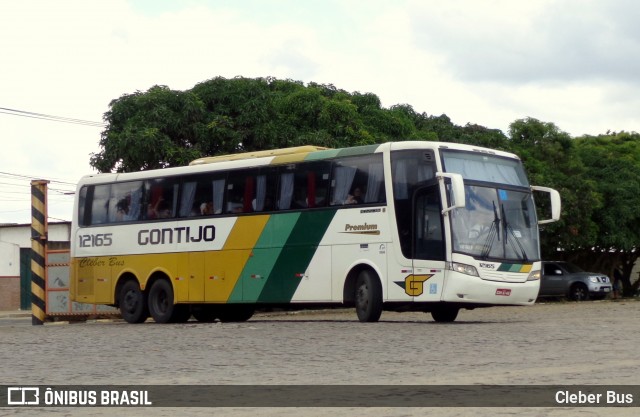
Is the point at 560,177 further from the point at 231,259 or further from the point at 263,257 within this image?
the point at 263,257

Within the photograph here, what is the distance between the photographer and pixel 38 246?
95.5 ft

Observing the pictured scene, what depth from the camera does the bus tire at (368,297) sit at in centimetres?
2216

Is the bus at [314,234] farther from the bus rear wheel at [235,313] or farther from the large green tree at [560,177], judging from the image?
the large green tree at [560,177]

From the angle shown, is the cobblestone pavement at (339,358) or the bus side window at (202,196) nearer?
the cobblestone pavement at (339,358)

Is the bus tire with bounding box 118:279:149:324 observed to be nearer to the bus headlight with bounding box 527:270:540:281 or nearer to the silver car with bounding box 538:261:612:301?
the bus headlight with bounding box 527:270:540:281

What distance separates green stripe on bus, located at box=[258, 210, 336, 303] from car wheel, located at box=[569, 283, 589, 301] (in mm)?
24048

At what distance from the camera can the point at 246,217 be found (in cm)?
2469

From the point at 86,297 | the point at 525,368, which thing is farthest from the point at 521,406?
the point at 86,297

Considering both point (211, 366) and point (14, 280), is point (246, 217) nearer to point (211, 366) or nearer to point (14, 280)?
point (211, 366)

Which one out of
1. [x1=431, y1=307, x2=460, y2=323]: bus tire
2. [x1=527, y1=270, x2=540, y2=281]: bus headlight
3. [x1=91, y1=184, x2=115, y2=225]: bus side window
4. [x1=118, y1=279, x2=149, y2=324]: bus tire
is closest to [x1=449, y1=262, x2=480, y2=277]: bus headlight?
[x1=527, y1=270, x2=540, y2=281]: bus headlight

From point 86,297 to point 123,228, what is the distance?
211 centimetres

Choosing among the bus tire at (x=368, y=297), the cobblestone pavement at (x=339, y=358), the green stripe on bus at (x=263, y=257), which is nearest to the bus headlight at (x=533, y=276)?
the cobblestone pavement at (x=339, y=358)

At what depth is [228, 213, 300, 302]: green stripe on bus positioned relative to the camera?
2394cm

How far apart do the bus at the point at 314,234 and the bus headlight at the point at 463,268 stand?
31mm
